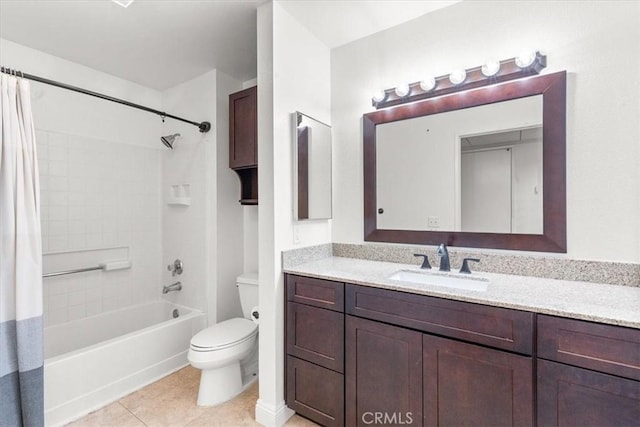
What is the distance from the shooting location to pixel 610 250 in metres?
1.43

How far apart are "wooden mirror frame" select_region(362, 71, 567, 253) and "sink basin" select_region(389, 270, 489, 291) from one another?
25 centimetres

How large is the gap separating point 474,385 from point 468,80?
1.55 meters

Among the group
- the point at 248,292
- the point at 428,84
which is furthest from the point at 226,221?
the point at 428,84

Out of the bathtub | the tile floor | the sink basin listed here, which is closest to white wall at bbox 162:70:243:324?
the bathtub

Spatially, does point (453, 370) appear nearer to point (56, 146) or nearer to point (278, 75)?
point (278, 75)

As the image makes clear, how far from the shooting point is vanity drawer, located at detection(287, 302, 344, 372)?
1617mm

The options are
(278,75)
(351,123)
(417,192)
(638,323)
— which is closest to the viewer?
(638,323)

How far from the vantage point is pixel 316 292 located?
5.57ft

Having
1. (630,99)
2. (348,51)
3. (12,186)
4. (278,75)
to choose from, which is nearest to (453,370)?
(630,99)

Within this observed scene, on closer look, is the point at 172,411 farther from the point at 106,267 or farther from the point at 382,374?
the point at 106,267

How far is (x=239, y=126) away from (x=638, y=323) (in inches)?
96.5

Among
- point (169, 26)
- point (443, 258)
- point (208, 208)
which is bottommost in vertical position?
point (443, 258)

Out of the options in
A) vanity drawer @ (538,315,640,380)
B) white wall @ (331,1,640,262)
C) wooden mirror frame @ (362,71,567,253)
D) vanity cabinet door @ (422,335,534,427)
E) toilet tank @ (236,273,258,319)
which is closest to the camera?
vanity drawer @ (538,315,640,380)

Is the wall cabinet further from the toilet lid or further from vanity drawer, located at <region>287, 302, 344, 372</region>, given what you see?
the toilet lid
